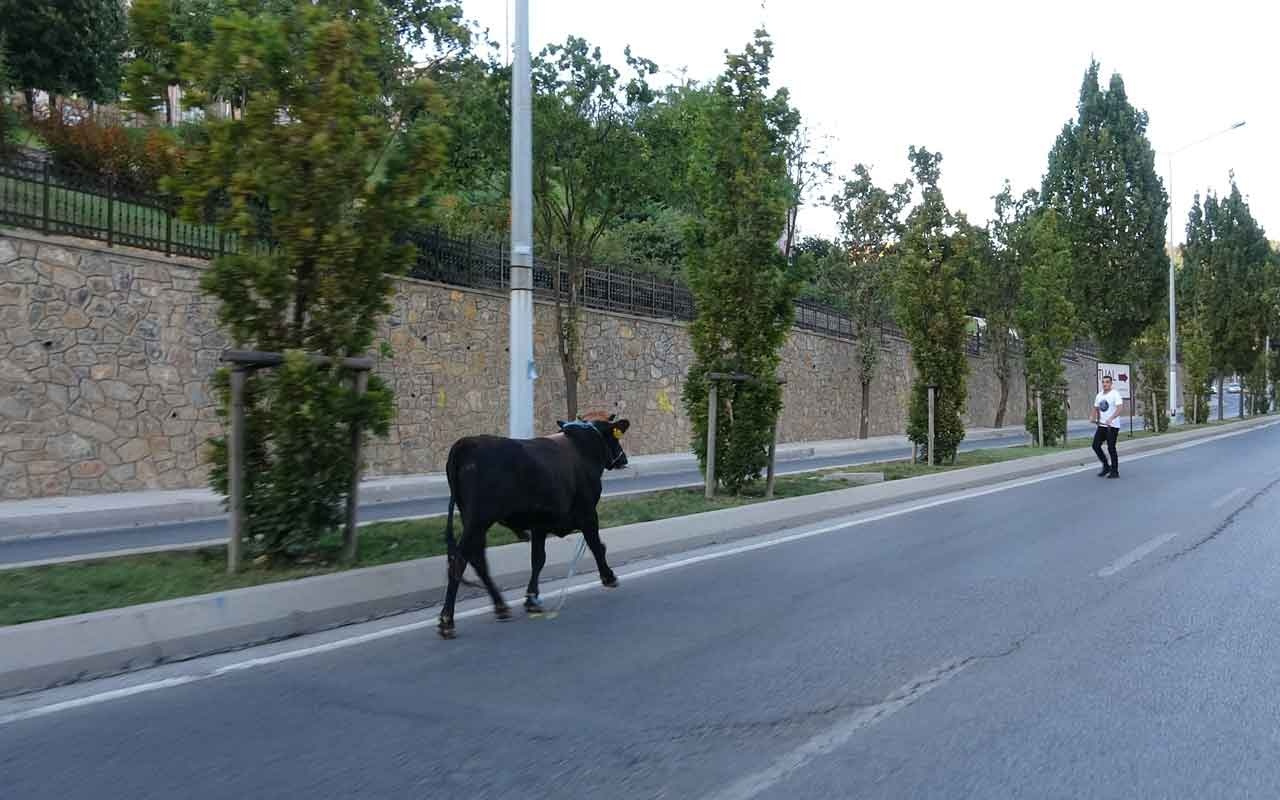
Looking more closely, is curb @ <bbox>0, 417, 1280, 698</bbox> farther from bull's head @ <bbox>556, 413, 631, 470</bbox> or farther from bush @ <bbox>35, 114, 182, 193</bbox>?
bush @ <bbox>35, 114, 182, 193</bbox>

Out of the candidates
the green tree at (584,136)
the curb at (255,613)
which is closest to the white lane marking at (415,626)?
the curb at (255,613)

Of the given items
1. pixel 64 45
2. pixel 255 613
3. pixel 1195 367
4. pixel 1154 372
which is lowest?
pixel 255 613

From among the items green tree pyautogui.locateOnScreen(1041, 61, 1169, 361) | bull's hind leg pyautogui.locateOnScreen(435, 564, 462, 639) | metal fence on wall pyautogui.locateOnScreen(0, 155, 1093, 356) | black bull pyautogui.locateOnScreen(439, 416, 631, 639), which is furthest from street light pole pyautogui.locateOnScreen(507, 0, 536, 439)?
green tree pyautogui.locateOnScreen(1041, 61, 1169, 361)

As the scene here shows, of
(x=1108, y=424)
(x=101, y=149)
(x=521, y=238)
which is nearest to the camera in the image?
(x=521, y=238)

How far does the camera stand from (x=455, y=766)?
4844mm

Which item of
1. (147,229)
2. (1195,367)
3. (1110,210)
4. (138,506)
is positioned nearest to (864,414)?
(1110,210)

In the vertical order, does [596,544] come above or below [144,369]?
below

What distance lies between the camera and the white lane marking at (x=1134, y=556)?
10.1 meters

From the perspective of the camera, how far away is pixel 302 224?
30.2ft

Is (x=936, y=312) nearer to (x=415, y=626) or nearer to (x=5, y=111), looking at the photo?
(x=415, y=626)

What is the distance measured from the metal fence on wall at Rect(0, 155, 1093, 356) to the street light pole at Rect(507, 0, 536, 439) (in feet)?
8.75

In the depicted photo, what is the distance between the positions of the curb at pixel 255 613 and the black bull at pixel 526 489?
0.86m

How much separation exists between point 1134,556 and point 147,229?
1644 cm

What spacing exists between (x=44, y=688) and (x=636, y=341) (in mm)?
23500
